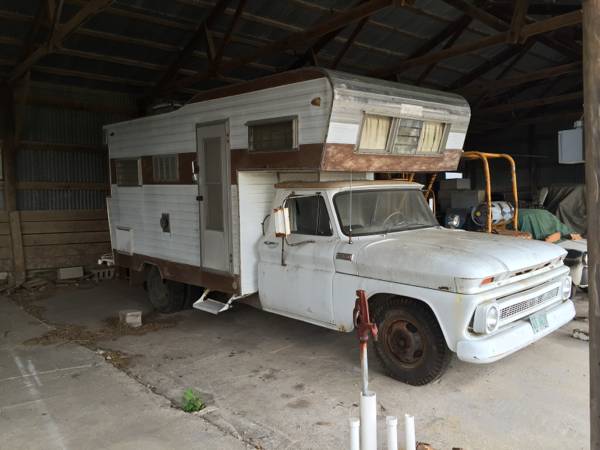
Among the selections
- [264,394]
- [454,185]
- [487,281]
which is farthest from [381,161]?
[454,185]

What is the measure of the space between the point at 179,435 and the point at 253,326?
9.71ft

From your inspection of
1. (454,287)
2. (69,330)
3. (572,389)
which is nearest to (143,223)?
(69,330)

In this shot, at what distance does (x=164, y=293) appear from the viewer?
7508 millimetres

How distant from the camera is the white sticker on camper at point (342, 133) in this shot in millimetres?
4801

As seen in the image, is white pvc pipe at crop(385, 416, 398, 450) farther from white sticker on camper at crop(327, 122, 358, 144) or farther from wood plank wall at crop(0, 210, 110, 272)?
wood plank wall at crop(0, 210, 110, 272)

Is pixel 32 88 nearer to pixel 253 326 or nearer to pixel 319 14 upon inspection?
pixel 319 14

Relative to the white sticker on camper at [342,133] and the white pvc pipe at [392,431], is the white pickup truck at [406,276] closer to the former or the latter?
the white sticker on camper at [342,133]

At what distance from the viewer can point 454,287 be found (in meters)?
4.11

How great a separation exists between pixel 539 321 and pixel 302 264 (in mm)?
2259

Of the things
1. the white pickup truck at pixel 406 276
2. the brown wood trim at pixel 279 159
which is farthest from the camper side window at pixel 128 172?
the white pickup truck at pixel 406 276

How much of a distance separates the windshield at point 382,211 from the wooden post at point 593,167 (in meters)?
2.86

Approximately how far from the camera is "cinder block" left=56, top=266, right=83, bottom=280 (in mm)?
9922

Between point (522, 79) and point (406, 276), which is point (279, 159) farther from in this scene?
point (522, 79)

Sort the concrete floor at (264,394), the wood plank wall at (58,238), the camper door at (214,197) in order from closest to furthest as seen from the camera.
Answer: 1. the concrete floor at (264,394)
2. the camper door at (214,197)
3. the wood plank wall at (58,238)
